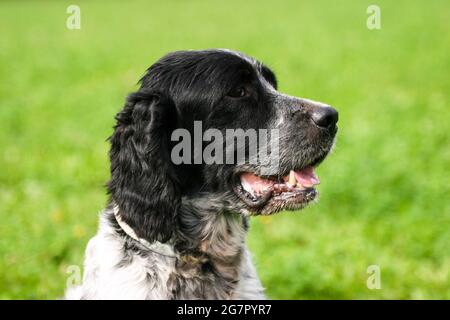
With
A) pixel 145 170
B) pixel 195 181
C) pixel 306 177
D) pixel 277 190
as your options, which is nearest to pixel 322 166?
pixel 306 177

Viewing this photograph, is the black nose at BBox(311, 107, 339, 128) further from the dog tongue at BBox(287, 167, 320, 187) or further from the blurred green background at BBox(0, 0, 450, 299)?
the blurred green background at BBox(0, 0, 450, 299)

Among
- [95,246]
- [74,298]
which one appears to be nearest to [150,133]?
[95,246]

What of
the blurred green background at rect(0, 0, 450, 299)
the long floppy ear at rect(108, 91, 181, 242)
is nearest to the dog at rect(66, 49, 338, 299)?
the long floppy ear at rect(108, 91, 181, 242)

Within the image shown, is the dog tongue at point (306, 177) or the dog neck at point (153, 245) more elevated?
the dog tongue at point (306, 177)

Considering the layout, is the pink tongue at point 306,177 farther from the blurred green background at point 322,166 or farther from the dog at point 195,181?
the blurred green background at point 322,166

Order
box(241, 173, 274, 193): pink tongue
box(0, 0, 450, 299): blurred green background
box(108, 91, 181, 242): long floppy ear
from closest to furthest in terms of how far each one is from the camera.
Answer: box(108, 91, 181, 242): long floppy ear < box(241, 173, 274, 193): pink tongue < box(0, 0, 450, 299): blurred green background

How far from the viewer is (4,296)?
462 centimetres

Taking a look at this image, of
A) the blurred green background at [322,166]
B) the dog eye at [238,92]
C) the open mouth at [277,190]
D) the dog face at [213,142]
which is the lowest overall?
the blurred green background at [322,166]

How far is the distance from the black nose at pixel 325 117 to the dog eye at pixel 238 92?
41cm

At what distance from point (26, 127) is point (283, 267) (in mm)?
5577

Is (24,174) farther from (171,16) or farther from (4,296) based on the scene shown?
(171,16)

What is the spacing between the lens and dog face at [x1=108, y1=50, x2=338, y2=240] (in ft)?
11.3

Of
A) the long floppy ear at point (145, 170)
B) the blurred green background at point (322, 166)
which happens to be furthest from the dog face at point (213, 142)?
the blurred green background at point (322, 166)

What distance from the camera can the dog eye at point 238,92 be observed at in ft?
12.0
